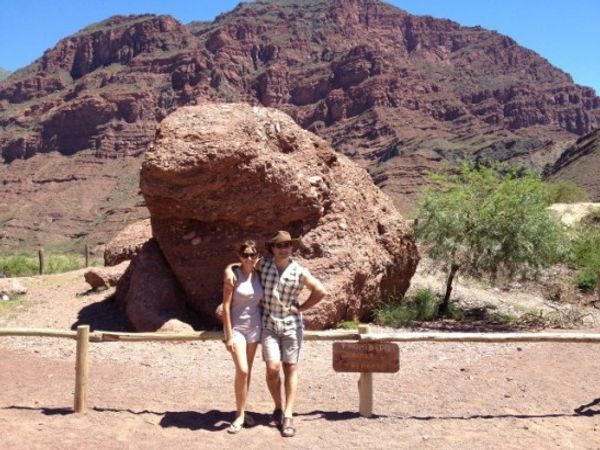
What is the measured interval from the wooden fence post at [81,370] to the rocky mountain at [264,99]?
8002cm

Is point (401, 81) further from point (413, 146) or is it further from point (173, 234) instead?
point (173, 234)

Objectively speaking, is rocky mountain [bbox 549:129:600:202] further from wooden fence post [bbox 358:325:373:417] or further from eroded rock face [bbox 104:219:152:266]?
wooden fence post [bbox 358:325:373:417]

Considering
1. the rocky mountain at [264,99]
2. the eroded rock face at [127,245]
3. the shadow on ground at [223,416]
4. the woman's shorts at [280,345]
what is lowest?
the shadow on ground at [223,416]

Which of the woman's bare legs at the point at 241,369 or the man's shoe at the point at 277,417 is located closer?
the woman's bare legs at the point at 241,369

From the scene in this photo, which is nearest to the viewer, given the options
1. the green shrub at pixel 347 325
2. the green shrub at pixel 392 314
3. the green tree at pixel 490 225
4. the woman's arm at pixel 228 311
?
the woman's arm at pixel 228 311

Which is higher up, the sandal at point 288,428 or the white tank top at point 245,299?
the white tank top at point 245,299

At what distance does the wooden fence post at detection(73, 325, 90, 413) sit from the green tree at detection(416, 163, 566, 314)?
25.5 ft

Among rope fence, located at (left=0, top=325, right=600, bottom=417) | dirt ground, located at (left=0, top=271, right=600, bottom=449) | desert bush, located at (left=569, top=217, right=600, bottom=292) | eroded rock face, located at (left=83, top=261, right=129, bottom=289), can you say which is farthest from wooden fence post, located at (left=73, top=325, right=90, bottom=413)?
desert bush, located at (left=569, top=217, right=600, bottom=292)

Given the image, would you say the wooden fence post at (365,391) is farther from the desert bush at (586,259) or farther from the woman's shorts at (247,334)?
the desert bush at (586,259)

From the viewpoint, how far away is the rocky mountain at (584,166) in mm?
64938

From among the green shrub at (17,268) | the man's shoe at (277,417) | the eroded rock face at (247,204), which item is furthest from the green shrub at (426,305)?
the green shrub at (17,268)

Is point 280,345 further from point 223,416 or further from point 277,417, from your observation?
point 223,416

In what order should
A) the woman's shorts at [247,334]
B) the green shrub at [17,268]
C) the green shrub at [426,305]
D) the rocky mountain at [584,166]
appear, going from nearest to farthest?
the woman's shorts at [247,334] → the green shrub at [426,305] → the green shrub at [17,268] → the rocky mountain at [584,166]

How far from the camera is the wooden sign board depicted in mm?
6379
